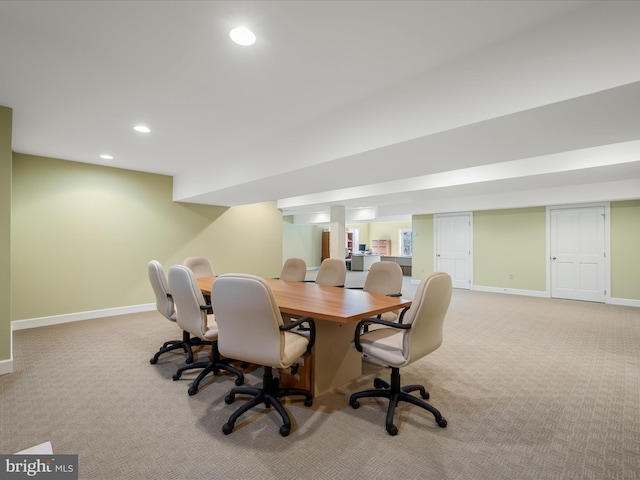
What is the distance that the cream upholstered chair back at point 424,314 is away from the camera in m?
1.99

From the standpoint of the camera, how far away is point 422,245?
31.3ft

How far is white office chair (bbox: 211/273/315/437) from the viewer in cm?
190

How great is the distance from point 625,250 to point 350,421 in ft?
23.8

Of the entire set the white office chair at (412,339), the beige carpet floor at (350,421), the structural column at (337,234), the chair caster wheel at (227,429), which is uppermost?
the structural column at (337,234)

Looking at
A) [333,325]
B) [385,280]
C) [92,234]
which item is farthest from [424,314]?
[92,234]

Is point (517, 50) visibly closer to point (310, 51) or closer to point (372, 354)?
point (310, 51)

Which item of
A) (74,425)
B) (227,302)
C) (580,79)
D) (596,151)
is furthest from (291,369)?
(596,151)

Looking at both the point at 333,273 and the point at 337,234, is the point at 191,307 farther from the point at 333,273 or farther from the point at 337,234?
the point at 337,234

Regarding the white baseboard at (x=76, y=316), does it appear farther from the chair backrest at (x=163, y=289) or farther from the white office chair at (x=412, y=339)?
the white office chair at (x=412, y=339)

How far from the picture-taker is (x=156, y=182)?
580 cm

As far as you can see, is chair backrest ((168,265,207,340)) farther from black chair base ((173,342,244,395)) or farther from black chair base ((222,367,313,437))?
black chair base ((222,367,313,437))

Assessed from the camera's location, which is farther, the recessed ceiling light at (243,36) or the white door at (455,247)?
the white door at (455,247)

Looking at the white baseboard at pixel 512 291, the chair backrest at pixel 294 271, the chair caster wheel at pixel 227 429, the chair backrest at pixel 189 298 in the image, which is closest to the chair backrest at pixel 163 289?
the chair backrest at pixel 189 298

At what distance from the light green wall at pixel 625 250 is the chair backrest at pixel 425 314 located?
260 inches
